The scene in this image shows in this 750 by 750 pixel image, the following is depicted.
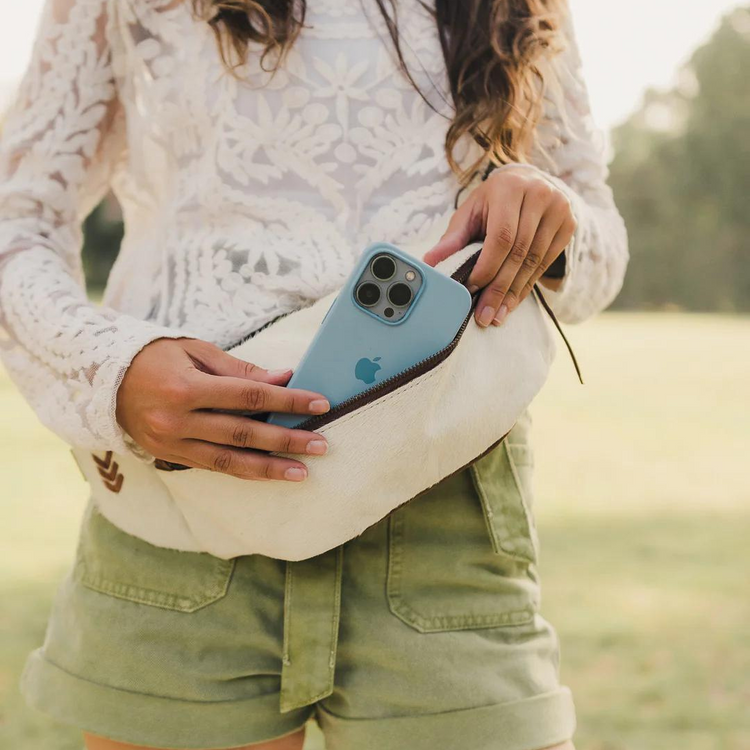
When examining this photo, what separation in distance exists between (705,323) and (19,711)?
1446 centimetres

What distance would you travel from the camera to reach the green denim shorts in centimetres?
92

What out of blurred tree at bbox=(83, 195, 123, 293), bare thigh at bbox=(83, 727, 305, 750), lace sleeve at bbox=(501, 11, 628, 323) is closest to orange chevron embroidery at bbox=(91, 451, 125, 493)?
bare thigh at bbox=(83, 727, 305, 750)

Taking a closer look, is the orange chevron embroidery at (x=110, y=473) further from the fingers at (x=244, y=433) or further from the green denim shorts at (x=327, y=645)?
the fingers at (x=244, y=433)

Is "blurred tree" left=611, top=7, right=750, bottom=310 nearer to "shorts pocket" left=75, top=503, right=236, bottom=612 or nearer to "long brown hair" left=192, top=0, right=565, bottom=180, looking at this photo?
"long brown hair" left=192, top=0, right=565, bottom=180

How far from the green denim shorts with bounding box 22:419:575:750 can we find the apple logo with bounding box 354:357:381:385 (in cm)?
19

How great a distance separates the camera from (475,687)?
36.5 inches

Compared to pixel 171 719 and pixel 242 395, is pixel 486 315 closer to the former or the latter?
pixel 242 395

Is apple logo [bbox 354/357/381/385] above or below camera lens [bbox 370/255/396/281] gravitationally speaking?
below

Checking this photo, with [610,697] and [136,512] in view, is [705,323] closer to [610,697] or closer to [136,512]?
[610,697]

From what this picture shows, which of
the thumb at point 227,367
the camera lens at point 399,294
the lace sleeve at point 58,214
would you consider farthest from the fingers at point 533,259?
the lace sleeve at point 58,214

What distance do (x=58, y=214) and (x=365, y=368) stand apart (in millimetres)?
408

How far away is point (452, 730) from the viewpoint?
0.92 metres

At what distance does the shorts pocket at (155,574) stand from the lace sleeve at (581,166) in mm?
444

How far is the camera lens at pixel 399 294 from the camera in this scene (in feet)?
2.58
